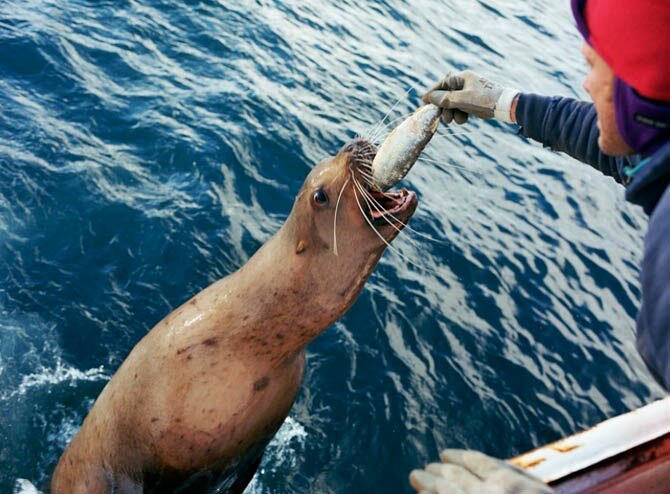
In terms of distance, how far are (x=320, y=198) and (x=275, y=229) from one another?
3400 millimetres

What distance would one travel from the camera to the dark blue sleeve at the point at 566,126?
4504 millimetres

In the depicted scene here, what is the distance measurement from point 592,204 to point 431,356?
202 inches

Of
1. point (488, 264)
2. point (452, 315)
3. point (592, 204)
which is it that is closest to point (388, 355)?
point (452, 315)

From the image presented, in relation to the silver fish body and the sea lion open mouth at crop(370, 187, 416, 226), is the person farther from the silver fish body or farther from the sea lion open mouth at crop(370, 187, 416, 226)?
the sea lion open mouth at crop(370, 187, 416, 226)

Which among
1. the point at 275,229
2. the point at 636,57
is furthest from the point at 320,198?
the point at 275,229

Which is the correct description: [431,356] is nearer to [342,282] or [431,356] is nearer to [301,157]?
[342,282]

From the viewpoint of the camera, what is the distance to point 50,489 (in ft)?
14.4

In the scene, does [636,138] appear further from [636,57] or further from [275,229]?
[275,229]

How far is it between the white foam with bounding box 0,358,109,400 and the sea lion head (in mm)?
2346

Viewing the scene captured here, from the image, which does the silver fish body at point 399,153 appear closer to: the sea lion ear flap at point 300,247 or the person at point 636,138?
the sea lion ear flap at point 300,247

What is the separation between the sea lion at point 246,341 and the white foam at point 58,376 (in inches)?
54.1

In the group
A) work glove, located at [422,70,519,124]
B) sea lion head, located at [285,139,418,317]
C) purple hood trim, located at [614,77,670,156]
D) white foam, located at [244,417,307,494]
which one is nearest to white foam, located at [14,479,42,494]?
white foam, located at [244,417,307,494]

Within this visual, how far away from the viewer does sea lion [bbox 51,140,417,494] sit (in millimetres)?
3781

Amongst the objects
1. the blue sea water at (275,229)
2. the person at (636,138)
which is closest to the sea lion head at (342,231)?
the person at (636,138)
